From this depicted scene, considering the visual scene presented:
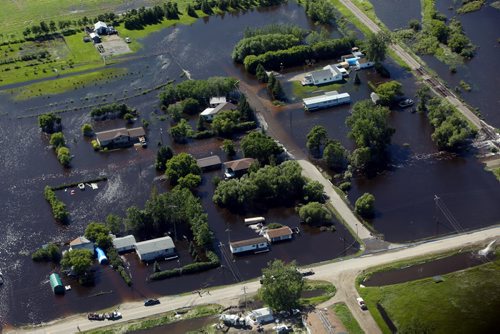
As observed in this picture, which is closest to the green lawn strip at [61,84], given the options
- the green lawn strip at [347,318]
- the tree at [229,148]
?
the tree at [229,148]

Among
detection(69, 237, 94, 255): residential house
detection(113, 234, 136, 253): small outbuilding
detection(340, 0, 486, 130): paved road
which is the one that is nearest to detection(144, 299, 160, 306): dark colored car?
detection(113, 234, 136, 253): small outbuilding

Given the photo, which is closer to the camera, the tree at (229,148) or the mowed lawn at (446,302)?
the mowed lawn at (446,302)

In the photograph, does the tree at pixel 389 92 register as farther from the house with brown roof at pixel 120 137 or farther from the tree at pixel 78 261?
the tree at pixel 78 261

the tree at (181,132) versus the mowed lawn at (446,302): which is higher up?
the tree at (181,132)

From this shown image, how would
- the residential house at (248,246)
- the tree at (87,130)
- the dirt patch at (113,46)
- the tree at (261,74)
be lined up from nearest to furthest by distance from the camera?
the residential house at (248,246) → the tree at (87,130) → the tree at (261,74) → the dirt patch at (113,46)

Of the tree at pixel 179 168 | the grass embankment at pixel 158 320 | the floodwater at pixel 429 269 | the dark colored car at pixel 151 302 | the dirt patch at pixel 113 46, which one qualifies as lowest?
the floodwater at pixel 429 269

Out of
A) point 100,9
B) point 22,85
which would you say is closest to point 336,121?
point 22,85

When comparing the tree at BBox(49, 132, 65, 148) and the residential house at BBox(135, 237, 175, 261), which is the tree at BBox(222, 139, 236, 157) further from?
the tree at BBox(49, 132, 65, 148)
